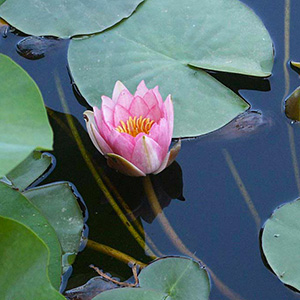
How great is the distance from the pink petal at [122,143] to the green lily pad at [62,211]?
20cm

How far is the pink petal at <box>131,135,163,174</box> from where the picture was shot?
5.11 ft

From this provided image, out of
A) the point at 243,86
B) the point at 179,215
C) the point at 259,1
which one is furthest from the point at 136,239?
the point at 259,1

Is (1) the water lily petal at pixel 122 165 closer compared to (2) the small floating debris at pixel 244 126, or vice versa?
(1) the water lily petal at pixel 122 165

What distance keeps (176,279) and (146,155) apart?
375mm

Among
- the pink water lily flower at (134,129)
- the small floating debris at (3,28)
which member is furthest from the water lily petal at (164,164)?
the small floating debris at (3,28)

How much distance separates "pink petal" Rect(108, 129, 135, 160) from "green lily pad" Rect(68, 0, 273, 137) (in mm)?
231

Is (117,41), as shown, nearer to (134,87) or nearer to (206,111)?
(134,87)

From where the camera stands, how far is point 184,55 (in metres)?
1.90

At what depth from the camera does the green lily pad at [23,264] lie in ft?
3.75

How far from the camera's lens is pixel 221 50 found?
1921 mm

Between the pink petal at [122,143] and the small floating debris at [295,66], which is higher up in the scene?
the small floating debris at [295,66]

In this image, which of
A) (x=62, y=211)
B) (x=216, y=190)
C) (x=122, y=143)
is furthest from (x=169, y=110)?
(x=62, y=211)

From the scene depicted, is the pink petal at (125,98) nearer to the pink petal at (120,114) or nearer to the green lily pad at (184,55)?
the pink petal at (120,114)

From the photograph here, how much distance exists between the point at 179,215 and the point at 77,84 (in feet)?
1.92
